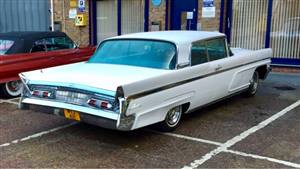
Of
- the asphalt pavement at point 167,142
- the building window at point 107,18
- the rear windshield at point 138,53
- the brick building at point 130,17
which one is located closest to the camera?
the asphalt pavement at point 167,142

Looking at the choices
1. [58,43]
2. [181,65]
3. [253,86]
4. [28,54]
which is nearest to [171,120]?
[181,65]

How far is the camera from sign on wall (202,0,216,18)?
11398 millimetres

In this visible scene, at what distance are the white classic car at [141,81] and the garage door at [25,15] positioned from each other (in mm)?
9733

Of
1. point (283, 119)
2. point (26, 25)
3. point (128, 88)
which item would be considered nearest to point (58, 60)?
point (128, 88)

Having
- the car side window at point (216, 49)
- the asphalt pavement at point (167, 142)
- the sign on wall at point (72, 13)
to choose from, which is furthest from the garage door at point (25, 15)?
the car side window at point (216, 49)

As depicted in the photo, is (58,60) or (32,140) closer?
(32,140)

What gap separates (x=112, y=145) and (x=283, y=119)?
2.97 m

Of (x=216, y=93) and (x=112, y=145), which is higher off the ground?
(x=216, y=93)

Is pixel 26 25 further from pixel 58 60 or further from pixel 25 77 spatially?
pixel 25 77

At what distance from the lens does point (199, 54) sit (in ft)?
19.8

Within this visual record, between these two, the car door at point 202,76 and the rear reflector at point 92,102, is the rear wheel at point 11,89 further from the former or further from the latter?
the car door at point 202,76

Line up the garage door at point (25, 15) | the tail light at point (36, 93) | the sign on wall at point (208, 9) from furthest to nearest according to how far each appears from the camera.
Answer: the garage door at point (25, 15), the sign on wall at point (208, 9), the tail light at point (36, 93)

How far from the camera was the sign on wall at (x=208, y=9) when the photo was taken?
11398mm

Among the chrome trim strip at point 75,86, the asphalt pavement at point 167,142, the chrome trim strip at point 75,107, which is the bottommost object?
the asphalt pavement at point 167,142
